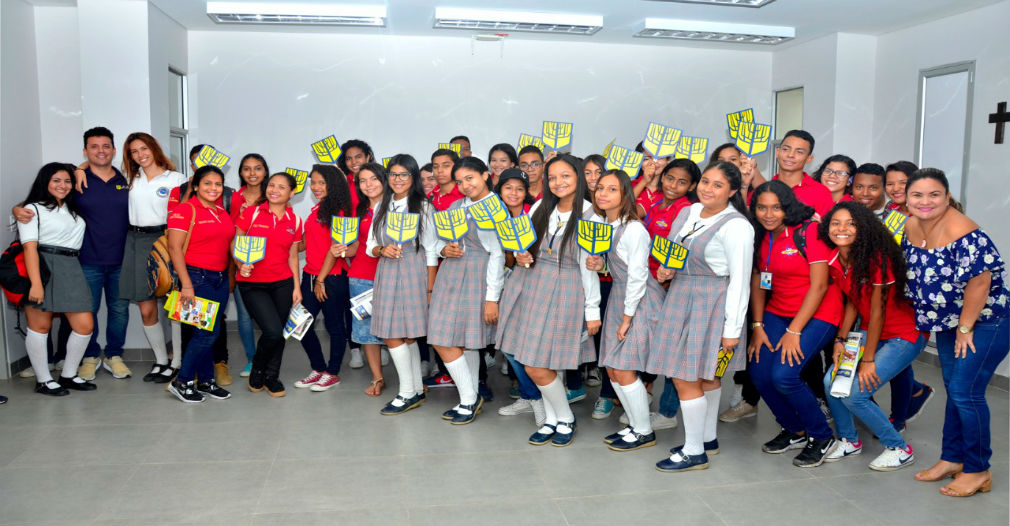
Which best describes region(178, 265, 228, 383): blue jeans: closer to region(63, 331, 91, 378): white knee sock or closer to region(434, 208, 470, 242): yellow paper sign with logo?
region(63, 331, 91, 378): white knee sock

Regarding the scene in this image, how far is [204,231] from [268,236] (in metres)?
0.35

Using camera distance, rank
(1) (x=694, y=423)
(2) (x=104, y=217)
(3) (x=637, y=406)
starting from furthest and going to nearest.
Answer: (2) (x=104, y=217) → (3) (x=637, y=406) → (1) (x=694, y=423)

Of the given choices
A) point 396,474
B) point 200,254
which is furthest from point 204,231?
point 396,474

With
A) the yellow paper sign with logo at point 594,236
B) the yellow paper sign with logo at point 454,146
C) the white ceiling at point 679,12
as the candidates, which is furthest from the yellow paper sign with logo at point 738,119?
the yellow paper sign with logo at point 454,146

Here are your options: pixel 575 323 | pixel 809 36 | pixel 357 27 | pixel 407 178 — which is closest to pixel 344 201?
pixel 407 178

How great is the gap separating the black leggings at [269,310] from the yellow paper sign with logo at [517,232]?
165 centimetres

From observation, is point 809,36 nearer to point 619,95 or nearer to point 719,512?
point 619,95

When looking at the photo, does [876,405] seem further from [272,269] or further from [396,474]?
[272,269]

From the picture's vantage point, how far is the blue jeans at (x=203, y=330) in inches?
165

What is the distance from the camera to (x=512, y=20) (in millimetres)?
5684

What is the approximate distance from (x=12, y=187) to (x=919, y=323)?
213 inches

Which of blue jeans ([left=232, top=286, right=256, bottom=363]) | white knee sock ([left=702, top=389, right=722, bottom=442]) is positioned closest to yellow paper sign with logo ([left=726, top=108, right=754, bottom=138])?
white knee sock ([left=702, top=389, right=722, bottom=442])

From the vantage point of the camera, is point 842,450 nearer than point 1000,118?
Yes

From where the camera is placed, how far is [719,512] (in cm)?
→ 289
